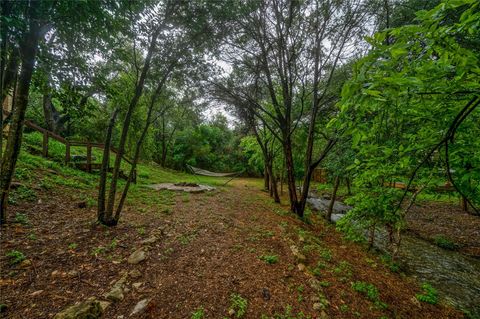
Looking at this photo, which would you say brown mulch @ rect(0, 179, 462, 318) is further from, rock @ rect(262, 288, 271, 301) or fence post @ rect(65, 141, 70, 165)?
fence post @ rect(65, 141, 70, 165)

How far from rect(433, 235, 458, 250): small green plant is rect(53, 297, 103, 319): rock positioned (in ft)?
19.6

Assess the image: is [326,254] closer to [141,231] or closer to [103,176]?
[141,231]

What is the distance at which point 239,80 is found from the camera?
5.42 metres

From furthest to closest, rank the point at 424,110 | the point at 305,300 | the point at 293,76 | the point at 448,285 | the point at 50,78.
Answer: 1. the point at 293,76
2. the point at 448,285
3. the point at 50,78
4. the point at 305,300
5. the point at 424,110

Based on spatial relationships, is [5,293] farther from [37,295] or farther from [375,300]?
[375,300]

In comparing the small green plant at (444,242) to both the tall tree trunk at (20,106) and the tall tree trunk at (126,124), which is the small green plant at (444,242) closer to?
the tall tree trunk at (126,124)


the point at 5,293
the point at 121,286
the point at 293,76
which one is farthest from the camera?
the point at 293,76

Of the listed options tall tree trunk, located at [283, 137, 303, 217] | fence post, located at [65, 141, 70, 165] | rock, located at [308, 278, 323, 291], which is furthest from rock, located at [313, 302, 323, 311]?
fence post, located at [65, 141, 70, 165]

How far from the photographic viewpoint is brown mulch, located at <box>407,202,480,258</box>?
453 cm

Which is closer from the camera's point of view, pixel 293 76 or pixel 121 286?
pixel 121 286

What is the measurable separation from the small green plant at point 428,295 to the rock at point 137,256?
3.22 meters

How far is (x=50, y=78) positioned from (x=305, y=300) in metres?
3.71

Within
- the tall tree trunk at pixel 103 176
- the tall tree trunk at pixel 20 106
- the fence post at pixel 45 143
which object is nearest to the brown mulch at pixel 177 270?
the tall tree trunk at pixel 103 176

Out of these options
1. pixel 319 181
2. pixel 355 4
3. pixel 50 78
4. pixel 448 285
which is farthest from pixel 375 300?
pixel 319 181
